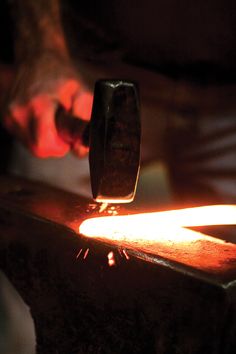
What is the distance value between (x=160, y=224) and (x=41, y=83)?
65cm

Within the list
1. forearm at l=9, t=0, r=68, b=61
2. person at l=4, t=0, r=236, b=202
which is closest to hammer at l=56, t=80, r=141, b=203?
person at l=4, t=0, r=236, b=202

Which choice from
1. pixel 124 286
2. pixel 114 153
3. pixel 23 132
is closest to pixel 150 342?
pixel 124 286

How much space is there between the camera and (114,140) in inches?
36.9

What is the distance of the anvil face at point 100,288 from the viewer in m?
0.82

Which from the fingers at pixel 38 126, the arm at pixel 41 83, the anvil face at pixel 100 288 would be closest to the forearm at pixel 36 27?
the arm at pixel 41 83

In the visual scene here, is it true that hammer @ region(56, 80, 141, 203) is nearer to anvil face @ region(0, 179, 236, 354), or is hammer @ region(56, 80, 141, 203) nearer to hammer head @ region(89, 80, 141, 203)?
hammer head @ region(89, 80, 141, 203)

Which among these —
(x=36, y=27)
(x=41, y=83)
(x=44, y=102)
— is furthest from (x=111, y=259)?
(x=36, y=27)

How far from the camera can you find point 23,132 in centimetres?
145

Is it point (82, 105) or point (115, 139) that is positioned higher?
point (82, 105)

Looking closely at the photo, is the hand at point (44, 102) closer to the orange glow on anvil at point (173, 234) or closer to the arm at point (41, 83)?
the arm at point (41, 83)

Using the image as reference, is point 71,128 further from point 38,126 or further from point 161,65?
point 161,65

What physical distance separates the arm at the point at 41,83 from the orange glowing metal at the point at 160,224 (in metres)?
0.27

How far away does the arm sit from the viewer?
135cm

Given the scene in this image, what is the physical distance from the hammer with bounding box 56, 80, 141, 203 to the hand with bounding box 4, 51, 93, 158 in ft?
0.90
